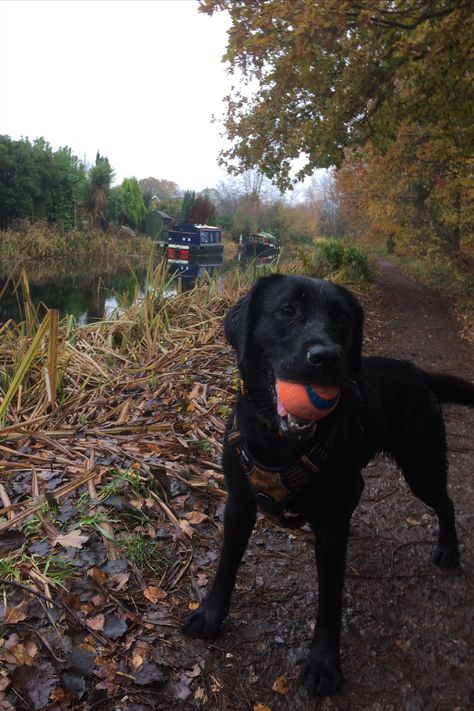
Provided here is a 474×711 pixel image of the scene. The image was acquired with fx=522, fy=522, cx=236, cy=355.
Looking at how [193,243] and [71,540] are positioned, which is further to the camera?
[193,243]

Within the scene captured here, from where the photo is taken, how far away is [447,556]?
2967mm

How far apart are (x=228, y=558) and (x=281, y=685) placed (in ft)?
1.73

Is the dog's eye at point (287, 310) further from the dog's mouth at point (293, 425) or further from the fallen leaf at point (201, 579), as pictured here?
the fallen leaf at point (201, 579)

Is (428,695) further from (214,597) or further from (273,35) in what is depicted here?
(273,35)

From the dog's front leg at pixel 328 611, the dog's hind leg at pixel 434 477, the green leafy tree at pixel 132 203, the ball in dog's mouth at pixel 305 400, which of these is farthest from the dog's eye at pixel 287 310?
the green leafy tree at pixel 132 203

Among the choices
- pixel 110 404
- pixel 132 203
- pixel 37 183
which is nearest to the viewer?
pixel 110 404

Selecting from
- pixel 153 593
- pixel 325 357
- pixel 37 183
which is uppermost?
pixel 37 183

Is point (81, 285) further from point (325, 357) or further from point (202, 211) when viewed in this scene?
point (202, 211)

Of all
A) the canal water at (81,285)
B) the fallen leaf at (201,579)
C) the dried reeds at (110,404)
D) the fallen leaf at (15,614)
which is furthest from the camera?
the canal water at (81,285)

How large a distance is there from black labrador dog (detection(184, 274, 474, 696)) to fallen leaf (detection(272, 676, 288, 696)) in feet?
0.27

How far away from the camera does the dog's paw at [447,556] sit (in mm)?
2957

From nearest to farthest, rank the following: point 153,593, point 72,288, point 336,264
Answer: point 153,593 → point 72,288 → point 336,264

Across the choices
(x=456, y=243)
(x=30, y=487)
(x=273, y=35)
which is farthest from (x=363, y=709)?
(x=456, y=243)

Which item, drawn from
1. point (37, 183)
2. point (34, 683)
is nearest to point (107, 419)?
point (34, 683)
